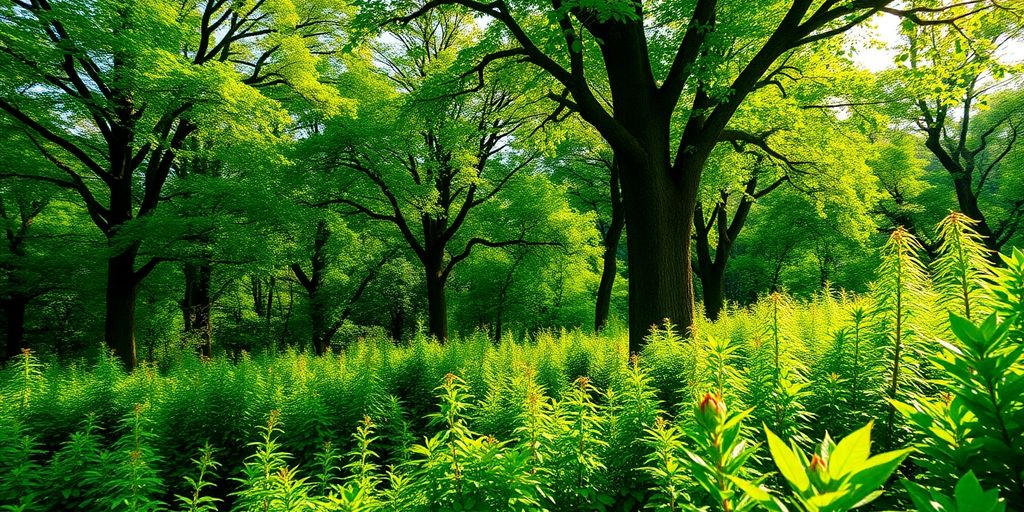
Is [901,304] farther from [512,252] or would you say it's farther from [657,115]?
[512,252]

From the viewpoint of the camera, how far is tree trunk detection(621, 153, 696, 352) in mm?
6434

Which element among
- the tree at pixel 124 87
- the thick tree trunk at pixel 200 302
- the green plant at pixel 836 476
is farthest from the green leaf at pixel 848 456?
the thick tree trunk at pixel 200 302

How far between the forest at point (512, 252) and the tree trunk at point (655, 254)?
54 mm

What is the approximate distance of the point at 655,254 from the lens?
21.3 ft

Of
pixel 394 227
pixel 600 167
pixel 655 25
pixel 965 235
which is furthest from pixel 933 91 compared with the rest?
pixel 394 227

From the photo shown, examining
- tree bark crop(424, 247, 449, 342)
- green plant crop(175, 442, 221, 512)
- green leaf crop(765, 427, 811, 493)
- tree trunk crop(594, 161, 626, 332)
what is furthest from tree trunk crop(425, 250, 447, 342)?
green leaf crop(765, 427, 811, 493)

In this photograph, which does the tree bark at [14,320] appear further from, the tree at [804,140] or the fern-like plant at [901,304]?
the fern-like plant at [901,304]

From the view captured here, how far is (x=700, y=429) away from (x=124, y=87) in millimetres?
13514

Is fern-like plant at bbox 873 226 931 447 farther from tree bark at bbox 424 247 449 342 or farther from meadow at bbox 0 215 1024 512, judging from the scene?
tree bark at bbox 424 247 449 342

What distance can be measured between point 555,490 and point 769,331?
1635 millimetres

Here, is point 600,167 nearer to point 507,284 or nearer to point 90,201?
point 507,284

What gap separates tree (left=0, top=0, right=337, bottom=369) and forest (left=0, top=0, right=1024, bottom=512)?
8 centimetres

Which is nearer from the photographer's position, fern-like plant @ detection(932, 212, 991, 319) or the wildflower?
the wildflower

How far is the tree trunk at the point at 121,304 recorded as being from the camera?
40.7 ft
